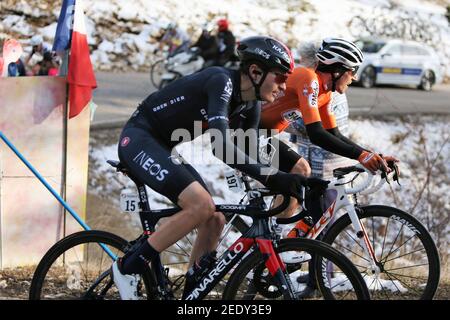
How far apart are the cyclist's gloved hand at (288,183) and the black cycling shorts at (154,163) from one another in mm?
506

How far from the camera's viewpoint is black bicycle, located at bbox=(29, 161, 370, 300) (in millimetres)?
4547

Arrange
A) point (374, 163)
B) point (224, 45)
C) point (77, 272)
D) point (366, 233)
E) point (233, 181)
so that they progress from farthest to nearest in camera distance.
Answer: point (224, 45) → point (77, 272) → point (366, 233) → point (374, 163) → point (233, 181)

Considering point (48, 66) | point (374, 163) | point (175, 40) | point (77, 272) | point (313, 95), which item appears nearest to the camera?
point (374, 163)

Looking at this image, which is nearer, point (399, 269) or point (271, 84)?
point (271, 84)

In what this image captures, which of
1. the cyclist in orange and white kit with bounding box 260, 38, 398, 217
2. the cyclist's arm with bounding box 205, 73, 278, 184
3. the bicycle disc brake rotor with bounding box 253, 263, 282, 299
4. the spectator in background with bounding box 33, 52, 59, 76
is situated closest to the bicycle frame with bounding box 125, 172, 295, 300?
the bicycle disc brake rotor with bounding box 253, 263, 282, 299

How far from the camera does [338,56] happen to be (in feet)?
19.1

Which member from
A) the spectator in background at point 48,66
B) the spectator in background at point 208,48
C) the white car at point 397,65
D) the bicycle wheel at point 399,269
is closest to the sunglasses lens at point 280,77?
the bicycle wheel at point 399,269

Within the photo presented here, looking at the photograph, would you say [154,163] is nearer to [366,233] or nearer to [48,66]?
[366,233]

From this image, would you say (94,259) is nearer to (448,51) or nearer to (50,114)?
(50,114)

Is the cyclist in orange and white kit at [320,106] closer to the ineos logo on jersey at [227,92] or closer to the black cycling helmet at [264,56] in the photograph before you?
the black cycling helmet at [264,56]

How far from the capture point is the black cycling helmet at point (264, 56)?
188 inches

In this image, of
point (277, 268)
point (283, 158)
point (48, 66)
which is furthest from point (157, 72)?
point (277, 268)

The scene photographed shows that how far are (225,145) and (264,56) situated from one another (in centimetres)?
60

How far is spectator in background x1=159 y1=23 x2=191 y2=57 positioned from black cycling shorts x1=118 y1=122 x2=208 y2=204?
1407 cm
